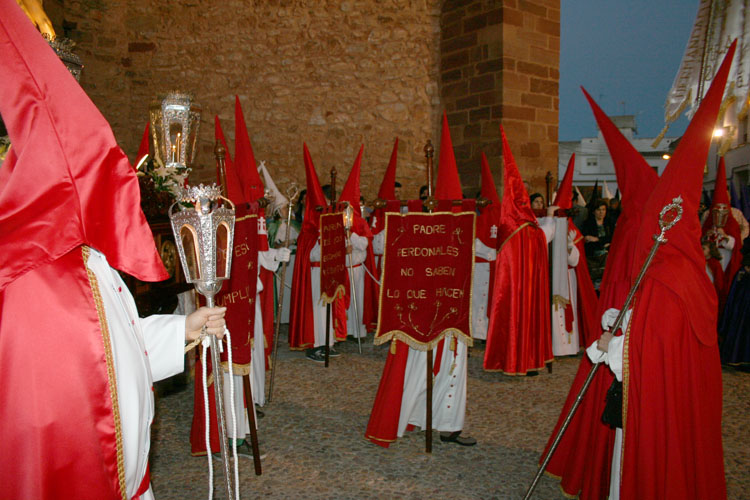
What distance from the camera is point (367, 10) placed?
30.3 ft

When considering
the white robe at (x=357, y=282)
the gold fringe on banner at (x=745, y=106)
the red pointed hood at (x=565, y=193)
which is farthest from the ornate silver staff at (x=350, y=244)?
the gold fringe on banner at (x=745, y=106)

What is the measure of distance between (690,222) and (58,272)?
2.39 meters

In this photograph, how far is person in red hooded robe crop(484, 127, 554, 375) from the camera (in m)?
5.10

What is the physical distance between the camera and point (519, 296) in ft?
16.8

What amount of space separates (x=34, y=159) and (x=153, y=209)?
2268 millimetres

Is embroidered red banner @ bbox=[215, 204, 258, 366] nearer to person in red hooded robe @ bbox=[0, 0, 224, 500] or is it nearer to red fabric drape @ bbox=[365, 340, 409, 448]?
red fabric drape @ bbox=[365, 340, 409, 448]

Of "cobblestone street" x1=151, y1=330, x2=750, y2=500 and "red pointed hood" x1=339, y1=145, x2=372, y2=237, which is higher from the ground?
"red pointed hood" x1=339, y1=145, x2=372, y2=237

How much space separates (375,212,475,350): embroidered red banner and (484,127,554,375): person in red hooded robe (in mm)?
1640

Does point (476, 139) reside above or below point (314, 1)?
below

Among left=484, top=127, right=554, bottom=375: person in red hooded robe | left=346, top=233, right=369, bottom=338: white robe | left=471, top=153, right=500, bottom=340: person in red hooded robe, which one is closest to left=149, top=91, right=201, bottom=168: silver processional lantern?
left=346, top=233, right=369, bottom=338: white robe

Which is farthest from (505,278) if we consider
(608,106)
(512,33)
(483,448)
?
(608,106)

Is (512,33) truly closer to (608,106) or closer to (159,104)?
(159,104)

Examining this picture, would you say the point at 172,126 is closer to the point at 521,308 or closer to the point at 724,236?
the point at 521,308

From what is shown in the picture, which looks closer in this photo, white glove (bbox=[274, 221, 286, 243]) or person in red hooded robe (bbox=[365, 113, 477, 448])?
person in red hooded robe (bbox=[365, 113, 477, 448])
